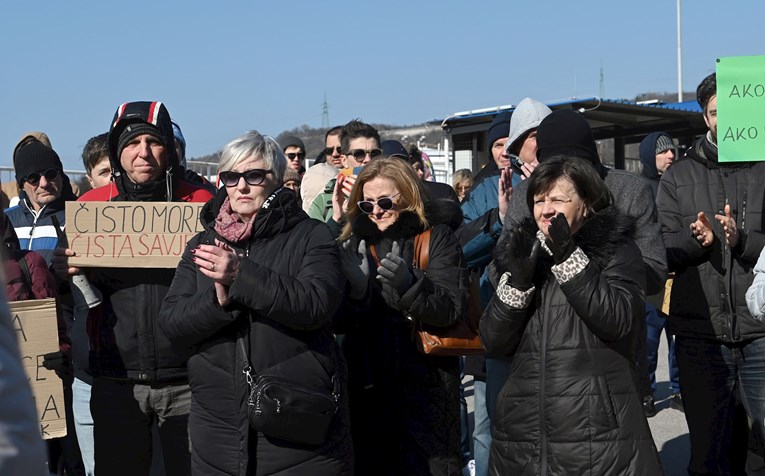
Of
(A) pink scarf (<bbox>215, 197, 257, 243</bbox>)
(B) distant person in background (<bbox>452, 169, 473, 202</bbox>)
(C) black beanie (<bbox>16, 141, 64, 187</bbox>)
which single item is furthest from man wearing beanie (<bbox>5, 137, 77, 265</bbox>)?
(B) distant person in background (<bbox>452, 169, 473, 202</bbox>)

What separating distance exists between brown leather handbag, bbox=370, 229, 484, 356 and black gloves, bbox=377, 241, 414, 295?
0.76ft

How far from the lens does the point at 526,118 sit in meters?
5.23

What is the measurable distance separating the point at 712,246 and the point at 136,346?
2.90 meters

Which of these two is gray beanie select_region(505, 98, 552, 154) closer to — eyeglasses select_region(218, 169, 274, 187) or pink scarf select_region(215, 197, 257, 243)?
eyeglasses select_region(218, 169, 274, 187)

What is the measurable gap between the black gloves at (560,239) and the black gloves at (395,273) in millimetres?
991

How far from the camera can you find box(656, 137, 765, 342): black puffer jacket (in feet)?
16.4

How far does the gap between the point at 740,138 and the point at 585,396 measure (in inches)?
72.3

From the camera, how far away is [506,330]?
3982 mm

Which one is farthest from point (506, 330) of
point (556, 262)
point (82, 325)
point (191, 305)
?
point (82, 325)

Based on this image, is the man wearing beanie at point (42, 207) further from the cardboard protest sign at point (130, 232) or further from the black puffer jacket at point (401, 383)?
the black puffer jacket at point (401, 383)

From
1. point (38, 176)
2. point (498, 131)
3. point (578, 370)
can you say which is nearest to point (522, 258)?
point (578, 370)

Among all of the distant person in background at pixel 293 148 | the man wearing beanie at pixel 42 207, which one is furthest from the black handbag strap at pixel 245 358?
the distant person in background at pixel 293 148

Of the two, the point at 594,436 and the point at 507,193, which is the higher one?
the point at 507,193

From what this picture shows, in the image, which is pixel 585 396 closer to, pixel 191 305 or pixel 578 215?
pixel 578 215
